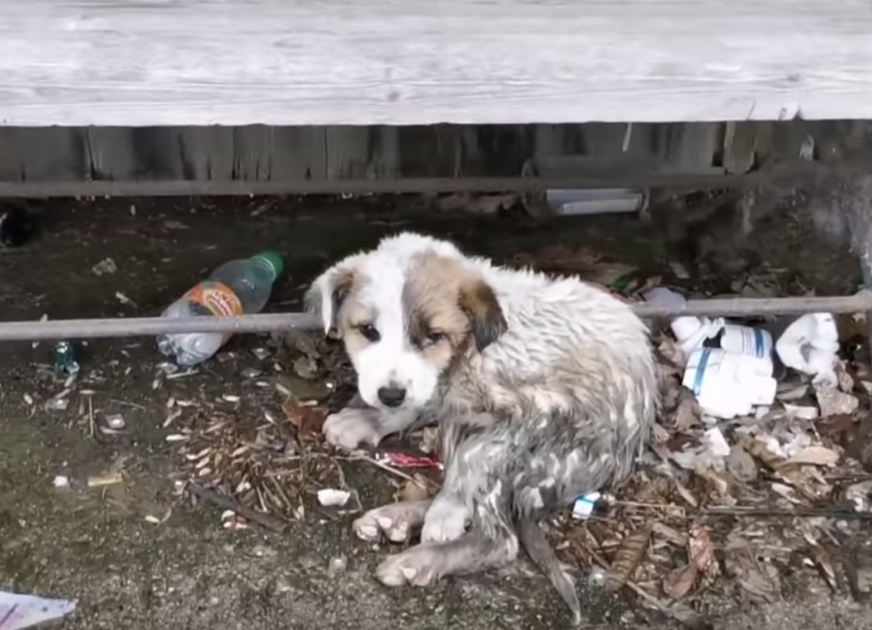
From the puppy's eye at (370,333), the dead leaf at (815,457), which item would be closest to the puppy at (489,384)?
the puppy's eye at (370,333)

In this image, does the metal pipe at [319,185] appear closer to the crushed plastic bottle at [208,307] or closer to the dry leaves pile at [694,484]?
the crushed plastic bottle at [208,307]

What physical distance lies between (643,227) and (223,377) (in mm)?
1431

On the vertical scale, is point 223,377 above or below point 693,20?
below

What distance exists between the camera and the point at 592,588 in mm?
2678

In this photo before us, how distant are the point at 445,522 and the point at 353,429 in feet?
1.37

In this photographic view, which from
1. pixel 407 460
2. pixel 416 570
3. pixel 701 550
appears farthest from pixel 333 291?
pixel 701 550

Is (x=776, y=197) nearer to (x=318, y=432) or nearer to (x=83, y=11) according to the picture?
(x=318, y=432)

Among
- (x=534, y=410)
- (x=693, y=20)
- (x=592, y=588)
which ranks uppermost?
(x=693, y=20)

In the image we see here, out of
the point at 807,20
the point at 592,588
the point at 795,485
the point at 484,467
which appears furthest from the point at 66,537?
the point at 807,20

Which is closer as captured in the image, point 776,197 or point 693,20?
point 693,20

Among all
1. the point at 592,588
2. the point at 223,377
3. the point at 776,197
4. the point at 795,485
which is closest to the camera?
the point at 592,588

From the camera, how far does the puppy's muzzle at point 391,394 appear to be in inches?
105

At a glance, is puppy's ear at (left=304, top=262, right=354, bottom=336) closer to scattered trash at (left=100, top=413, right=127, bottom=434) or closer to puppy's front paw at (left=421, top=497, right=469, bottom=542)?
puppy's front paw at (left=421, top=497, right=469, bottom=542)

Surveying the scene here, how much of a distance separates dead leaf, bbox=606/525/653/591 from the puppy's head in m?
0.49
